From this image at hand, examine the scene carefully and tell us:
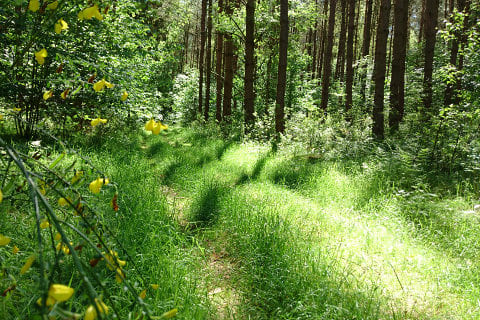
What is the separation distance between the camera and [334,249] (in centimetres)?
309

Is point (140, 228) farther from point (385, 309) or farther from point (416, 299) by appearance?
point (416, 299)

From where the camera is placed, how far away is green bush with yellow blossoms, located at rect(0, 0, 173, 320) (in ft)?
2.23

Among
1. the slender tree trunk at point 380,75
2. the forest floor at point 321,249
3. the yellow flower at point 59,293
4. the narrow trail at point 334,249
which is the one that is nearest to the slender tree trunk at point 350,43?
the slender tree trunk at point 380,75

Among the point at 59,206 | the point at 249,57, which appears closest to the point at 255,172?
the point at 59,206

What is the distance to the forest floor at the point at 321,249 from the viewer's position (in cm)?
238

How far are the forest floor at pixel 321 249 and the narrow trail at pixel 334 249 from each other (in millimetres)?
12

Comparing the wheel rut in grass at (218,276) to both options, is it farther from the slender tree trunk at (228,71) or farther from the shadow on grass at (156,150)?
the slender tree trunk at (228,71)

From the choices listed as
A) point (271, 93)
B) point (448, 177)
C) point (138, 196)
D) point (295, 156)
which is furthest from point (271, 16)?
point (138, 196)

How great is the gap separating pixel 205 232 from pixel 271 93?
42.8ft

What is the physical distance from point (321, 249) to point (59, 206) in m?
2.46

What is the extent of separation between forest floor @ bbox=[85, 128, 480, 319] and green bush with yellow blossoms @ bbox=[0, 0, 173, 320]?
0.58 metres

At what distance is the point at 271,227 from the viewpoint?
133 inches

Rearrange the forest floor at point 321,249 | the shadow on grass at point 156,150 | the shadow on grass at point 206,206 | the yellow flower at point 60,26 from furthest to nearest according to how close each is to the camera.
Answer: the shadow on grass at point 156,150 → the shadow on grass at point 206,206 → the forest floor at point 321,249 → the yellow flower at point 60,26

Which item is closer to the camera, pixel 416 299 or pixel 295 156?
pixel 416 299
